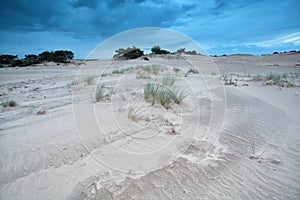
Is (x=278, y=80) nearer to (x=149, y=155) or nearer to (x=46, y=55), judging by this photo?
(x=149, y=155)

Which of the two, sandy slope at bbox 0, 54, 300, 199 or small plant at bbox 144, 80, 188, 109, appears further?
small plant at bbox 144, 80, 188, 109

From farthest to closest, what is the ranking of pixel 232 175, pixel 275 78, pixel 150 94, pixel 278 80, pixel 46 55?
1. pixel 46 55
2. pixel 275 78
3. pixel 278 80
4. pixel 150 94
5. pixel 232 175

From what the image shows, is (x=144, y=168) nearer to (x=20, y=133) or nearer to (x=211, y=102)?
(x=20, y=133)

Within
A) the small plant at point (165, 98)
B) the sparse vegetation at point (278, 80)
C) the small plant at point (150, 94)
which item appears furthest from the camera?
the sparse vegetation at point (278, 80)

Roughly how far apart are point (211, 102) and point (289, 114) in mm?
1861

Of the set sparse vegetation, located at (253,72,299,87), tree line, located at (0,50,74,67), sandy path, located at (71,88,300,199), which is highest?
tree line, located at (0,50,74,67)

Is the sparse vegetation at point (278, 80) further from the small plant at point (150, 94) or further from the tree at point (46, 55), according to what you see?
the tree at point (46, 55)

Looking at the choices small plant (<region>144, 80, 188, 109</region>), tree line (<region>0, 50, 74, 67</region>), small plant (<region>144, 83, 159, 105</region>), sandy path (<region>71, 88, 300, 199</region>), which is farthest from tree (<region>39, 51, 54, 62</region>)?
sandy path (<region>71, 88, 300, 199</region>)

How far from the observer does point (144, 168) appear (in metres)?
2.28

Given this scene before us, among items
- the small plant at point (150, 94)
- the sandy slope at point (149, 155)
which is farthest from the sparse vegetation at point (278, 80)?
the small plant at point (150, 94)

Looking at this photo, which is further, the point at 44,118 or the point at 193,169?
the point at 44,118

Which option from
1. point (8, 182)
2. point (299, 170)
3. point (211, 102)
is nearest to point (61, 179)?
point (8, 182)

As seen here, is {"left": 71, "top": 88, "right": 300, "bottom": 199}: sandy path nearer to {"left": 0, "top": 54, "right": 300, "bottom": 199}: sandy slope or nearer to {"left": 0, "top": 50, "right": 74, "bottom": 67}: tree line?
{"left": 0, "top": 54, "right": 300, "bottom": 199}: sandy slope

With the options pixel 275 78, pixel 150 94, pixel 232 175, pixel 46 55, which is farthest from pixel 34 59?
pixel 232 175
